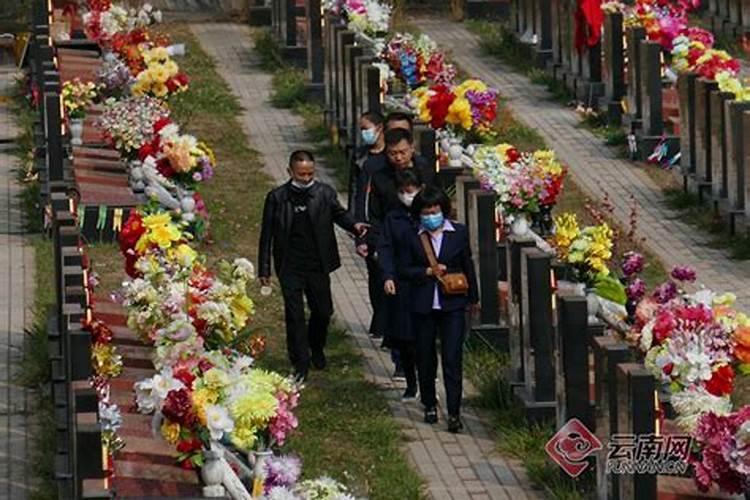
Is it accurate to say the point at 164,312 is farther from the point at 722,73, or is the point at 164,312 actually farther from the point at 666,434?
the point at 722,73

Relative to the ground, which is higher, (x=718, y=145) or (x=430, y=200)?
(x=430, y=200)

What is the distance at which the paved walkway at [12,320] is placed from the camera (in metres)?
16.8

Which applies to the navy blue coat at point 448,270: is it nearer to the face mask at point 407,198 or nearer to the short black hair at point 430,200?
the short black hair at point 430,200

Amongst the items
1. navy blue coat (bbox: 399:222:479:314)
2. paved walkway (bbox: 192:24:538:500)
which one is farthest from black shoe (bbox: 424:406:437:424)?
navy blue coat (bbox: 399:222:479:314)

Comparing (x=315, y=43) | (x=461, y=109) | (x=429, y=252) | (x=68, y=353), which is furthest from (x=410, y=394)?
(x=315, y=43)

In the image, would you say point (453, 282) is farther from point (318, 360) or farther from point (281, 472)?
point (281, 472)

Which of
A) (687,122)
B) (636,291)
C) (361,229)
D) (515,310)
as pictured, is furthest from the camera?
(687,122)

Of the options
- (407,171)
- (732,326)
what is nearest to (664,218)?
(407,171)

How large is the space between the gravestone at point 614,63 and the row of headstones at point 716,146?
269 cm

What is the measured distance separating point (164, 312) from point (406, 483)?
2.11m

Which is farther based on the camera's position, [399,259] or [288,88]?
[288,88]

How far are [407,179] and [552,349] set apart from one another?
4.81 ft

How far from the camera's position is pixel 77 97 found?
26078mm

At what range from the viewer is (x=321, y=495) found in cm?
1412
